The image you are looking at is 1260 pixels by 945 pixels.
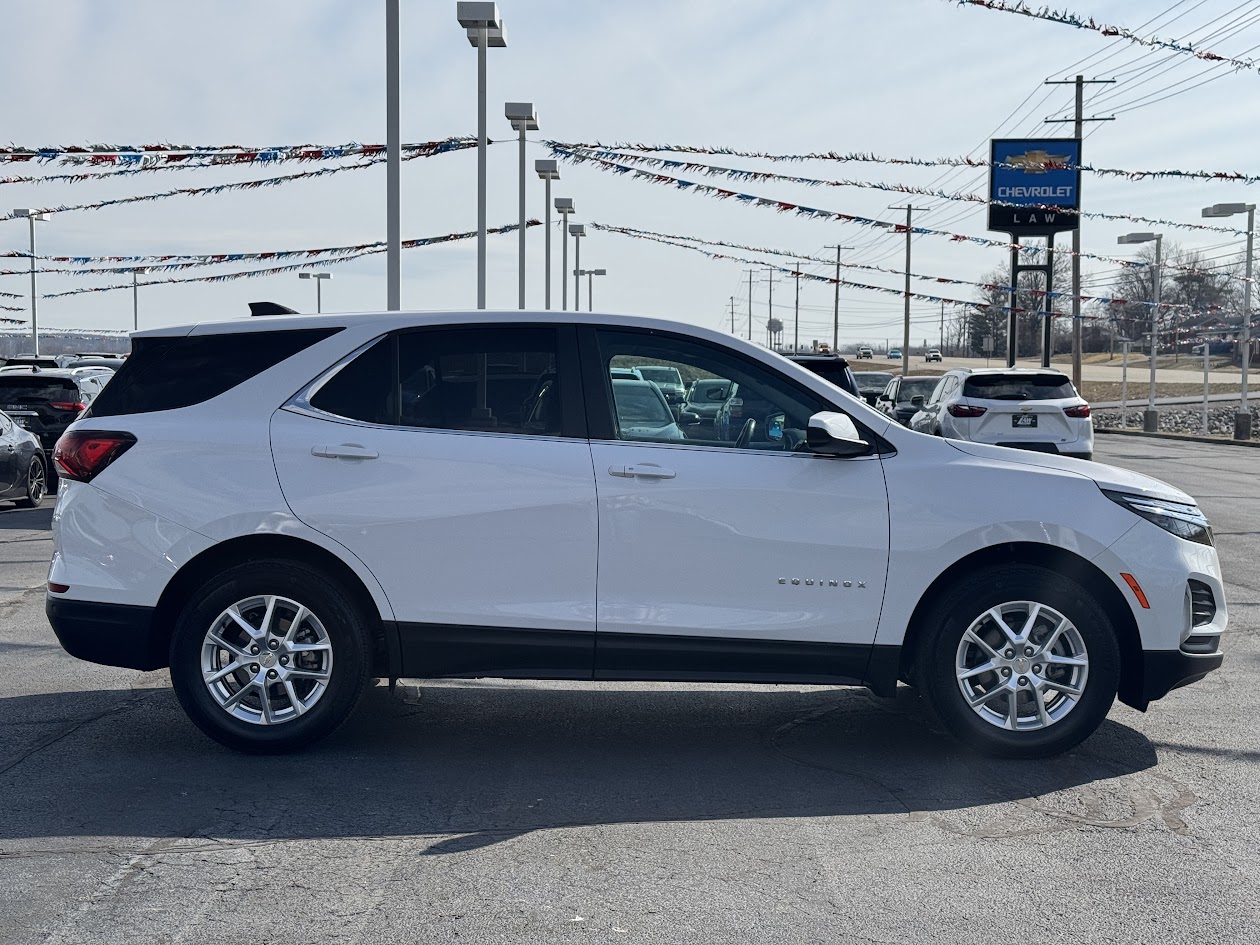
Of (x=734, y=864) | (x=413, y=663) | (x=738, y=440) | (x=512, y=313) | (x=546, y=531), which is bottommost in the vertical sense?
(x=734, y=864)

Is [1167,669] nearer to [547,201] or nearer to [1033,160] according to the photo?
[547,201]

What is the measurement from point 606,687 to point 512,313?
2.22 meters

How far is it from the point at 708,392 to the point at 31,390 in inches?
612

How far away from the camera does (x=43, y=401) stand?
61.8 ft

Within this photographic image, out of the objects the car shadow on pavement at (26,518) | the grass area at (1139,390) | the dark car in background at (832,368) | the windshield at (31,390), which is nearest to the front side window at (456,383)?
the dark car in background at (832,368)

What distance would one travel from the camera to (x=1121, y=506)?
230 inches

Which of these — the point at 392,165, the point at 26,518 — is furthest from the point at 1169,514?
the point at 26,518

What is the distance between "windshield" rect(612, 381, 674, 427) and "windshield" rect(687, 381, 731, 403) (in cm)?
13

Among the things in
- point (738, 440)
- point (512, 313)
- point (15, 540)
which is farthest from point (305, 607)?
point (15, 540)

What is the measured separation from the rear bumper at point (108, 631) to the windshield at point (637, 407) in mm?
2149

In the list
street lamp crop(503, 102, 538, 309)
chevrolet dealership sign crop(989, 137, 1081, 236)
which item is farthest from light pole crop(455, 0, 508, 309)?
chevrolet dealership sign crop(989, 137, 1081, 236)

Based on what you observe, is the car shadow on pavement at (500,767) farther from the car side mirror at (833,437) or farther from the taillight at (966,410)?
the taillight at (966,410)

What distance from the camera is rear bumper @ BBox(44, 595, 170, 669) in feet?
19.1

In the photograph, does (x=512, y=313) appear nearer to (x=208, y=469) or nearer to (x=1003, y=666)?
(x=208, y=469)
